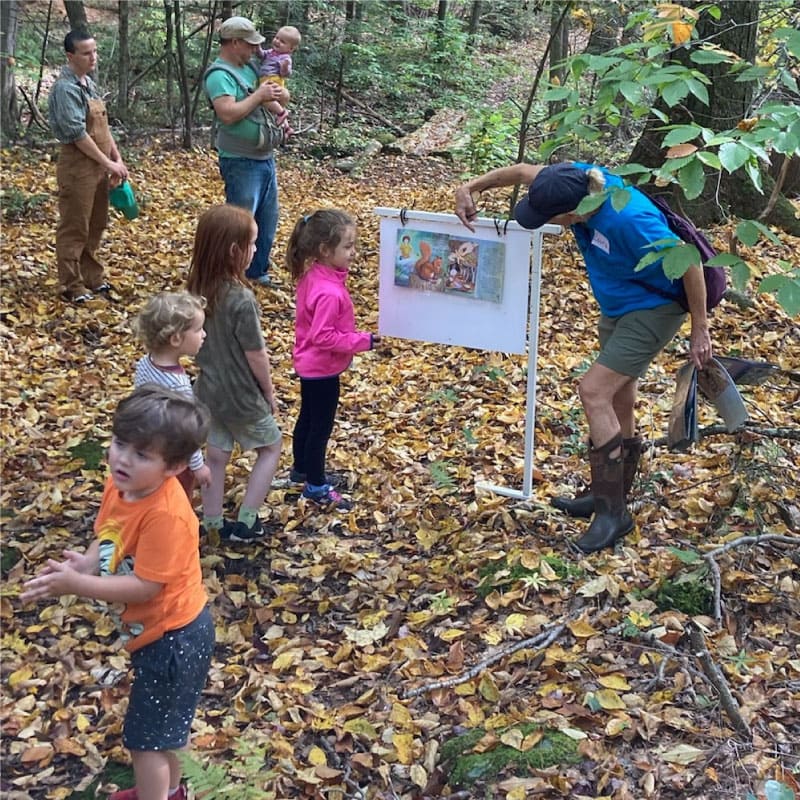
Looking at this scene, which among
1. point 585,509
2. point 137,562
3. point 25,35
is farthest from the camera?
point 25,35

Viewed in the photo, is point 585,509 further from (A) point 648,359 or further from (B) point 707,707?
(B) point 707,707

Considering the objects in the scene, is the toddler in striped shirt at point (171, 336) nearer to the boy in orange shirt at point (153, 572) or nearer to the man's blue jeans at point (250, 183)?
the boy in orange shirt at point (153, 572)

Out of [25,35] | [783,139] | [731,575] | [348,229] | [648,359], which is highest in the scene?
[25,35]

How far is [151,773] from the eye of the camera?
2.52 meters

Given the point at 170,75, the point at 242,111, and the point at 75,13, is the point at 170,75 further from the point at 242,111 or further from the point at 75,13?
the point at 242,111

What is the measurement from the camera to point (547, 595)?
3812mm

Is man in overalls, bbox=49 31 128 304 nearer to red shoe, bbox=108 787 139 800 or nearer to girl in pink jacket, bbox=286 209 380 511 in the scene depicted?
girl in pink jacket, bbox=286 209 380 511

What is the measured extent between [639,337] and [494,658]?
1.53 m

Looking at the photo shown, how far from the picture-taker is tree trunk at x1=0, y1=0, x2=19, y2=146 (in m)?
10.0

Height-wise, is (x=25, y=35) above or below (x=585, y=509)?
above

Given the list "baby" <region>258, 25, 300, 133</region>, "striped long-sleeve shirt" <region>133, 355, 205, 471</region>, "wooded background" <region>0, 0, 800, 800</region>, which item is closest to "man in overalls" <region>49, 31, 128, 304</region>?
"wooded background" <region>0, 0, 800, 800</region>

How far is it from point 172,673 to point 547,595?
191 centimetres

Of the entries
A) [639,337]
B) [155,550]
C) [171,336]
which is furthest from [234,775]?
[639,337]

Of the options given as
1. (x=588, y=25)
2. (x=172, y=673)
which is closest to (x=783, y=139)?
(x=172, y=673)
